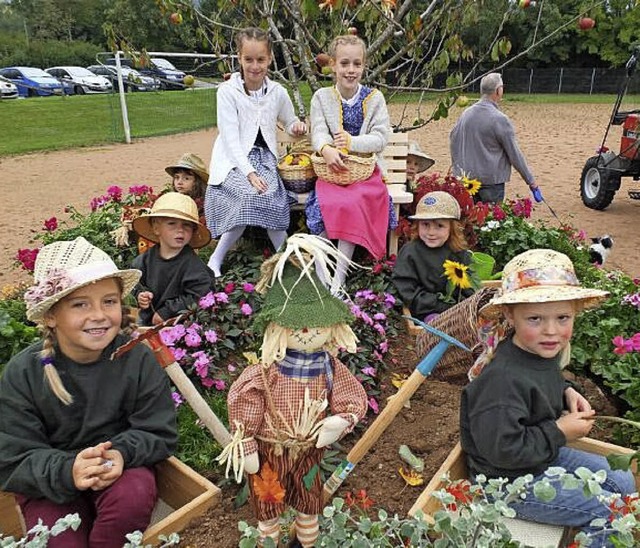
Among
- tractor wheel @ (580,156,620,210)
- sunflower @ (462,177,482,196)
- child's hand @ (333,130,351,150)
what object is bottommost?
tractor wheel @ (580,156,620,210)

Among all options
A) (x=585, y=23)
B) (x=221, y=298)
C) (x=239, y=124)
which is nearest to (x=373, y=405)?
(x=221, y=298)

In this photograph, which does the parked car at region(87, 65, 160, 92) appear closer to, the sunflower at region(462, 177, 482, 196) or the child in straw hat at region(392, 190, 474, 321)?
the sunflower at region(462, 177, 482, 196)

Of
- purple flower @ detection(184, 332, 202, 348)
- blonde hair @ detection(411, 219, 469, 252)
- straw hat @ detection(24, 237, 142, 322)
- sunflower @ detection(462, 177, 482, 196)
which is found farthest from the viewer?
sunflower @ detection(462, 177, 482, 196)

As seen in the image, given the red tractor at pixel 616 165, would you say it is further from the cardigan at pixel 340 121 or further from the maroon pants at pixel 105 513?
the maroon pants at pixel 105 513

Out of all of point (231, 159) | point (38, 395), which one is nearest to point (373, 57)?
point (231, 159)

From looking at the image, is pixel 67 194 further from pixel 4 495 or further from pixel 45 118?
pixel 45 118

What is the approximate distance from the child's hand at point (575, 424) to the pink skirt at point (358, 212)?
225 cm

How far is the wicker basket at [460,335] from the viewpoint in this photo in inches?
103

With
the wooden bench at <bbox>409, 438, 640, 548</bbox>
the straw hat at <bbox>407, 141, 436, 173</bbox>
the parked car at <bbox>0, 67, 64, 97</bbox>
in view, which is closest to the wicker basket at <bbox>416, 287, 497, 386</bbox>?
the wooden bench at <bbox>409, 438, 640, 548</bbox>

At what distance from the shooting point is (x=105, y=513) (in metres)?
2.07

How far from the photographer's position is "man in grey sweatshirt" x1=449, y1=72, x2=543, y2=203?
5656 millimetres

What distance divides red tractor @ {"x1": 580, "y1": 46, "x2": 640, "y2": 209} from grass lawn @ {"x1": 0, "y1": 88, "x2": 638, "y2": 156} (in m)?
5.38

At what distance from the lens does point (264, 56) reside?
13.6ft

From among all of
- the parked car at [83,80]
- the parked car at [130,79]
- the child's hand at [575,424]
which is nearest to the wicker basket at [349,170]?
the parked car at [130,79]
